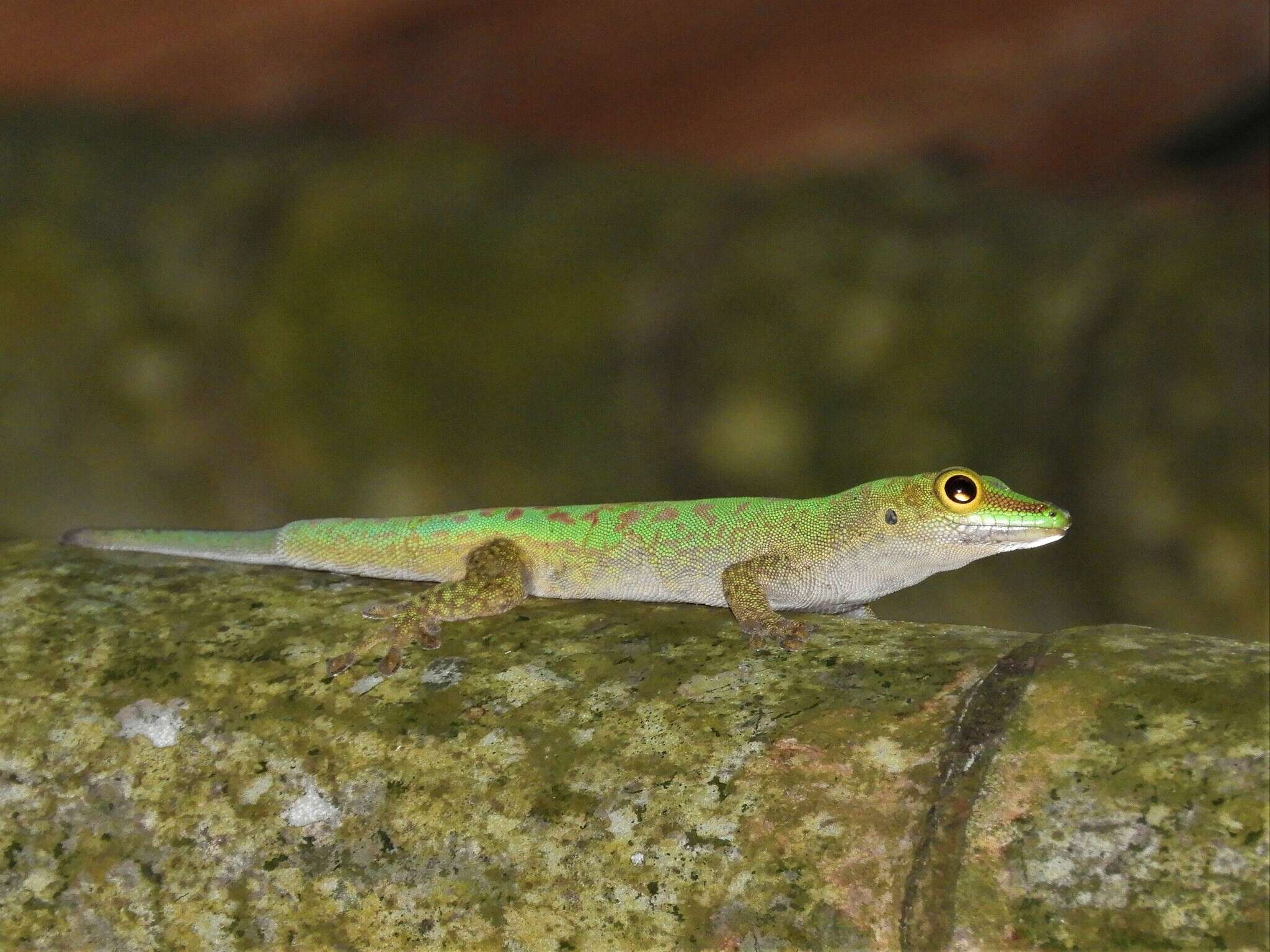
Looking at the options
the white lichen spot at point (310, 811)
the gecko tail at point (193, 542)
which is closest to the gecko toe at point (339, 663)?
the white lichen spot at point (310, 811)

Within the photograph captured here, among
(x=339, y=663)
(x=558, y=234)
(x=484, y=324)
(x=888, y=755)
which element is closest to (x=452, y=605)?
(x=339, y=663)

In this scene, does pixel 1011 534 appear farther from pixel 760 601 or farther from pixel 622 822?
pixel 622 822

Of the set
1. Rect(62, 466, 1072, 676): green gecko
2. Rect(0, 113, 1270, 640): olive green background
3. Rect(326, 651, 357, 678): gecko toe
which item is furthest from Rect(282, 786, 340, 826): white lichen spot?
Rect(0, 113, 1270, 640): olive green background

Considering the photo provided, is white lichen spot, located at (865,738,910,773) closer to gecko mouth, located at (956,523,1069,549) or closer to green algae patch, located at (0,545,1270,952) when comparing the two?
green algae patch, located at (0,545,1270,952)

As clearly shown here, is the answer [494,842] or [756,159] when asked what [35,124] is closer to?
[756,159]

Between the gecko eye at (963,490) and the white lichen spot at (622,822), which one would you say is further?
the gecko eye at (963,490)

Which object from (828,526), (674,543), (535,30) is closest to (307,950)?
(674,543)

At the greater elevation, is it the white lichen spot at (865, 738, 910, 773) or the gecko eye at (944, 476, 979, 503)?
the gecko eye at (944, 476, 979, 503)

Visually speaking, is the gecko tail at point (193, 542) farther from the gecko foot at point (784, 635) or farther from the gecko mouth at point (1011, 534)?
the gecko mouth at point (1011, 534)
